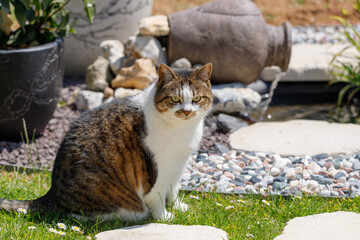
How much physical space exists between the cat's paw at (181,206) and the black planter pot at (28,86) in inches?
77.4

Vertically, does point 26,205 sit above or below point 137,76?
above

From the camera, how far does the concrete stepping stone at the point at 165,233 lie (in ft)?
10.3

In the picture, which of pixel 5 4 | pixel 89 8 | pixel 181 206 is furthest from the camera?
pixel 89 8

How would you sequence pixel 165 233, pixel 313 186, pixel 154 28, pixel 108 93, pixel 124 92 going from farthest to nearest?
pixel 154 28, pixel 108 93, pixel 124 92, pixel 313 186, pixel 165 233

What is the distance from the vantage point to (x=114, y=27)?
21.0ft

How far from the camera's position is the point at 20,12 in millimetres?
4547

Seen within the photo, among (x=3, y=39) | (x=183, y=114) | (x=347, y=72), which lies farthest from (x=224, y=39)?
(x=183, y=114)

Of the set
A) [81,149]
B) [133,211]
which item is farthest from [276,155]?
[81,149]

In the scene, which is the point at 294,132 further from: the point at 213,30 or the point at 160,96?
the point at 160,96

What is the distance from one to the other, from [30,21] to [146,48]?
146 cm

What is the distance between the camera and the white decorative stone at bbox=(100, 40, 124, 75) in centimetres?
598

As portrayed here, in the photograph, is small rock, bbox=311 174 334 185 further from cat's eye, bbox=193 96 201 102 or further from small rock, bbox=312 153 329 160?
cat's eye, bbox=193 96 201 102

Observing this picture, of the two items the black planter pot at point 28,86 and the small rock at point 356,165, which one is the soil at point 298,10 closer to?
the black planter pot at point 28,86

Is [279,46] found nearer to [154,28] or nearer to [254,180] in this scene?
[154,28]
